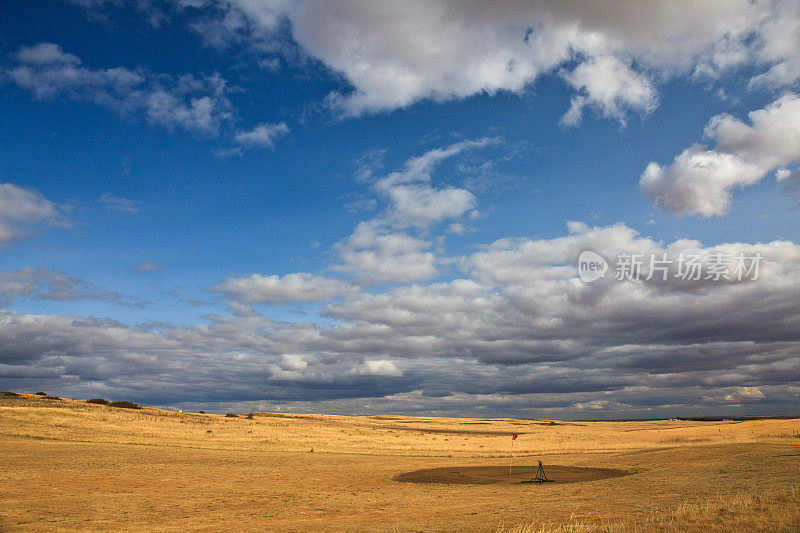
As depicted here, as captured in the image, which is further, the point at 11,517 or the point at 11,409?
the point at 11,409

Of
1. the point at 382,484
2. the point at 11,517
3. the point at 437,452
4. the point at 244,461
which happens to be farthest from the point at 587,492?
the point at 437,452

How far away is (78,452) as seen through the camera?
45.2 m

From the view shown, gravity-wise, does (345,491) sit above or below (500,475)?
above

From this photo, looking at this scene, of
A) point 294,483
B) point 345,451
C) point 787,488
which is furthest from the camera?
point 345,451

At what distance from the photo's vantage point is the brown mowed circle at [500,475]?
3481 cm

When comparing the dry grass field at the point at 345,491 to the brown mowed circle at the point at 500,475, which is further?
the brown mowed circle at the point at 500,475

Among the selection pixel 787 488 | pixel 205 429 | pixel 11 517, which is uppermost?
pixel 787 488

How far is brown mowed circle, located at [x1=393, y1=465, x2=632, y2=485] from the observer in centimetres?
3481

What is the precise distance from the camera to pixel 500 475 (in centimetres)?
3841

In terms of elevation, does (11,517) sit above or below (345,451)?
above

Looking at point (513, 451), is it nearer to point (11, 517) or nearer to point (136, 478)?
point (136, 478)

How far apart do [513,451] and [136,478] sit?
43.2 metres

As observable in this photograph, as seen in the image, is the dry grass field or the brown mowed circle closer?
the dry grass field

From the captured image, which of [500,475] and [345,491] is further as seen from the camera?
[500,475]
